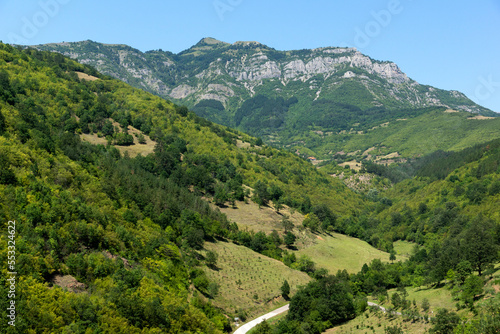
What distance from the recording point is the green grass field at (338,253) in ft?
398

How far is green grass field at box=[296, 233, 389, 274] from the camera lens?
4779 inches

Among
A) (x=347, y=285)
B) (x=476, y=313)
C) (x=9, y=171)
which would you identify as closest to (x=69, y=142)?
(x=9, y=171)

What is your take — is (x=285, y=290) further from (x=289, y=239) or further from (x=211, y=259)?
(x=289, y=239)

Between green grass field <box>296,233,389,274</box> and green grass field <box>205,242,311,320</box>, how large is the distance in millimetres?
18280

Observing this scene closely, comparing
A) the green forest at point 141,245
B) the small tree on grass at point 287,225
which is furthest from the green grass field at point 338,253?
the small tree on grass at point 287,225

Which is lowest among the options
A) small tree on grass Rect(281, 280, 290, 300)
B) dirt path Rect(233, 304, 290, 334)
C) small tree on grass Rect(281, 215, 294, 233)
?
dirt path Rect(233, 304, 290, 334)

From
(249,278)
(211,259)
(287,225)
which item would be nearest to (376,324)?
(249,278)

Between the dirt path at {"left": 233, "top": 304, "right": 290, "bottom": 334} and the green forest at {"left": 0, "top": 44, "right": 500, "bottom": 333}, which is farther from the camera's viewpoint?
the dirt path at {"left": 233, "top": 304, "right": 290, "bottom": 334}

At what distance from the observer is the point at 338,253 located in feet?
436

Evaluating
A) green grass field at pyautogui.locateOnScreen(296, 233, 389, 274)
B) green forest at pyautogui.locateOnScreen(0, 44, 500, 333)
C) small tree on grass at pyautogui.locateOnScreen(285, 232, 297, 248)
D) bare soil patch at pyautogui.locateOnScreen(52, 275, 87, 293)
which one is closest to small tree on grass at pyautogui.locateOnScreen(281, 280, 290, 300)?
green forest at pyautogui.locateOnScreen(0, 44, 500, 333)

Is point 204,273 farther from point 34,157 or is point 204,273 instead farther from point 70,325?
point 34,157

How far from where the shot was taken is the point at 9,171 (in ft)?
212

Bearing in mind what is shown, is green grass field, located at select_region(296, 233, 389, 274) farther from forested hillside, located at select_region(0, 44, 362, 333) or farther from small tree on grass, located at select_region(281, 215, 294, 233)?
forested hillside, located at select_region(0, 44, 362, 333)

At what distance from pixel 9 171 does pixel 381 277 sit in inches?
3575
